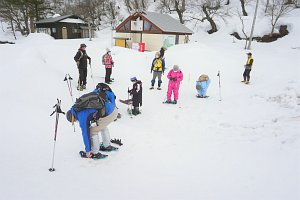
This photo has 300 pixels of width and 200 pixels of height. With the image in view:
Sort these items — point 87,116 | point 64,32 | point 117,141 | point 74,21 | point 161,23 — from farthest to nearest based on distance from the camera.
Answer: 1. point 74,21
2. point 64,32
3. point 161,23
4. point 117,141
5. point 87,116

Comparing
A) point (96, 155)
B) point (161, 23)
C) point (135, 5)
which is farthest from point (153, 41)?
point (135, 5)

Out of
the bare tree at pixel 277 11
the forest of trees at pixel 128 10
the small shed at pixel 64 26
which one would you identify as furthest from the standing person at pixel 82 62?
the small shed at pixel 64 26

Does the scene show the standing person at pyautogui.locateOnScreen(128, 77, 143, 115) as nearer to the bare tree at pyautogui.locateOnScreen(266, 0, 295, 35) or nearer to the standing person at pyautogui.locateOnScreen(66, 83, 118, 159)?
the standing person at pyautogui.locateOnScreen(66, 83, 118, 159)

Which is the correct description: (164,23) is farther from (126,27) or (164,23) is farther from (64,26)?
(64,26)

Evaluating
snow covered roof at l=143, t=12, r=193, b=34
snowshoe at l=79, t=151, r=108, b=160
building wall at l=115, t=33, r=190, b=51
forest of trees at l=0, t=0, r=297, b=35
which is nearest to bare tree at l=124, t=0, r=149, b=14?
forest of trees at l=0, t=0, r=297, b=35

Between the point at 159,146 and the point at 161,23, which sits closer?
the point at 159,146

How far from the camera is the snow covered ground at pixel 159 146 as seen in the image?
389cm

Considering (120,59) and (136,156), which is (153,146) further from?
(120,59)

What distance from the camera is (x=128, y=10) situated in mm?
50312

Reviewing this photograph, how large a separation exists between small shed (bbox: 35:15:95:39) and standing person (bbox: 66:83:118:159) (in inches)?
1494

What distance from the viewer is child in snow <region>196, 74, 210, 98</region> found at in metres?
10.4

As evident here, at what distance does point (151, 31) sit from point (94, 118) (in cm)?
2388

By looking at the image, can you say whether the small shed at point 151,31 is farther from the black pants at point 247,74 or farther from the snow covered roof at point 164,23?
the black pants at point 247,74

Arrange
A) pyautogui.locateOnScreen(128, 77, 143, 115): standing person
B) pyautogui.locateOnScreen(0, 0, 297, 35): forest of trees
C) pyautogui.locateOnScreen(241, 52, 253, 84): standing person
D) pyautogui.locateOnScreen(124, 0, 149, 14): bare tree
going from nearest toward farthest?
1. pyautogui.locateOnScreen(128, 77, 143, 115): standing person
2. pyautogui.locateOnScreen(241, 52, 253, 84): standing person
3. pyautogui.locateOnScreen(0, 0, 297, 35): forest of trees
4. pyautogui.locateOnScreen(124, 0, 149, 14): bare tree
